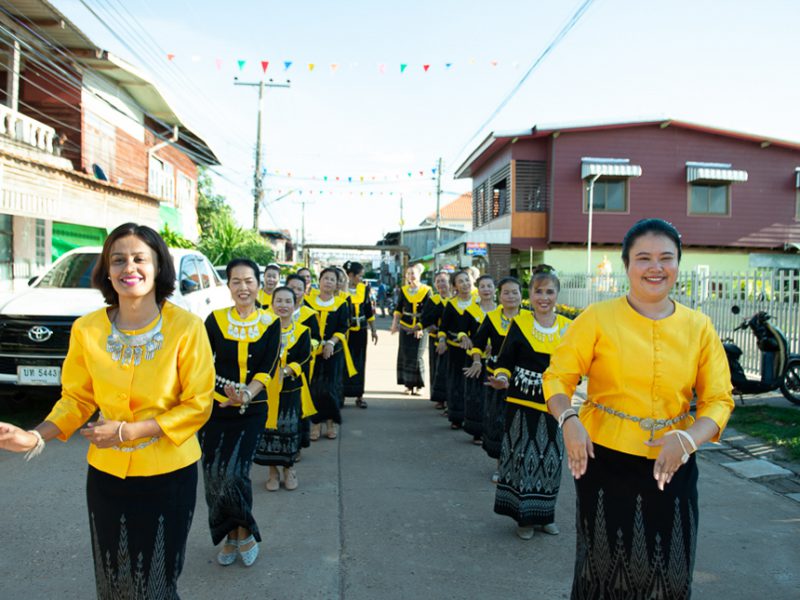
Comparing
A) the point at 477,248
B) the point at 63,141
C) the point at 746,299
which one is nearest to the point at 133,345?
the point at 746,299

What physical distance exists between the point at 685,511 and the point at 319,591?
1.95m

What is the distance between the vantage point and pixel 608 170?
811 inches

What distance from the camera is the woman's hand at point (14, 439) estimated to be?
2178 millimetres

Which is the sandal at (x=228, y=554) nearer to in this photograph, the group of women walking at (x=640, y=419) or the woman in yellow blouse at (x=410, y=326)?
the group of women walking at (x=640, y=419)

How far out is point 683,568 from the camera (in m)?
2.49

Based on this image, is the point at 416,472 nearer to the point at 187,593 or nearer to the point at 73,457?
the point at 187,593

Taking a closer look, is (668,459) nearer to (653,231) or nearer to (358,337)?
(653,231)

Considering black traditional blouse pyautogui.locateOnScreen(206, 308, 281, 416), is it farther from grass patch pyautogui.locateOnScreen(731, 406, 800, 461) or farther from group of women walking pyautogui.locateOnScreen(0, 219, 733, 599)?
grass patch pyautogui.locateOnScreen(731, 406, 800, 461)

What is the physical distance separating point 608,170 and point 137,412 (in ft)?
66.4

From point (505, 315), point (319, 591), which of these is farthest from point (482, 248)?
point (319, 591)

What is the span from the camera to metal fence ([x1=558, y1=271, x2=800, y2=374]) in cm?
984

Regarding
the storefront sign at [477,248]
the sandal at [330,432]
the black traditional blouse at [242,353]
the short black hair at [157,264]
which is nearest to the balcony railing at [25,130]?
the sandal at [330,432]

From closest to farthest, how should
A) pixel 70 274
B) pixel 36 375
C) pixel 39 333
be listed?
1. pixel 36 375
2. pixel 39 333
3. pixel 70 274

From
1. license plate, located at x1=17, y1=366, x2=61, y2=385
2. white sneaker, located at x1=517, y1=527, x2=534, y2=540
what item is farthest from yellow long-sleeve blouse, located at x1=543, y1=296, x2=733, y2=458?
license plate, located at x1=17, y1=366, x2=61, y2=385
